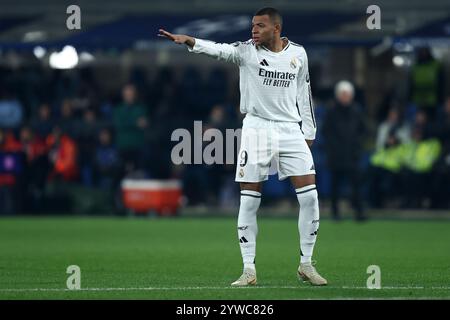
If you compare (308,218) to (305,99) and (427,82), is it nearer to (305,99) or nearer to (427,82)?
(305,99)

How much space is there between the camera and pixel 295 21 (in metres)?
29.7

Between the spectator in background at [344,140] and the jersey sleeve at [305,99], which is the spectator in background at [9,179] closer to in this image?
the spectator in background at [344,140]

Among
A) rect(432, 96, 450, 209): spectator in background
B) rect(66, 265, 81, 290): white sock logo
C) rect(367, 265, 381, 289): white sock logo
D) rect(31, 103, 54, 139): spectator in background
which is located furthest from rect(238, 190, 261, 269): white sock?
rect(31, 103, 54, 139): spectator in background

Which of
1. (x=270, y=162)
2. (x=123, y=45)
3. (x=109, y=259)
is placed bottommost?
(x=109, y=259)

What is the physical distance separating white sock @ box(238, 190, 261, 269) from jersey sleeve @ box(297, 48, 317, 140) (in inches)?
35.7

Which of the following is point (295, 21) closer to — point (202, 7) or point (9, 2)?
point (202, 7)

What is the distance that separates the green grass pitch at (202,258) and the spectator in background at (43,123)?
10.5 feet

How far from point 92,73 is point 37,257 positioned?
17.9 meters

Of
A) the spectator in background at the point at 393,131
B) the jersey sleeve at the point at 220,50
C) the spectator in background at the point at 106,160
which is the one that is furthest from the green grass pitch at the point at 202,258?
the spectator in background at the point at 393,131

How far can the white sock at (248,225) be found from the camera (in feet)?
41.8

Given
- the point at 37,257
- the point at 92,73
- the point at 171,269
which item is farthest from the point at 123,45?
the point at 171,269

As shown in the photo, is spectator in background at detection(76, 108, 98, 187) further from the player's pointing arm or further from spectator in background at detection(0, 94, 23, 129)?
the player's pointing arm

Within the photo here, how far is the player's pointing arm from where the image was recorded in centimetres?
1225

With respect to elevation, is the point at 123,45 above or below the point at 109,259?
above
